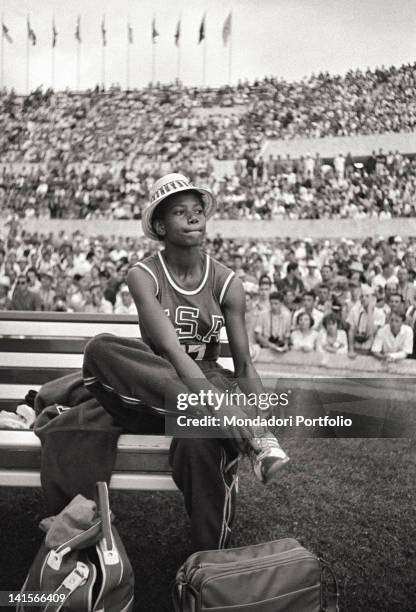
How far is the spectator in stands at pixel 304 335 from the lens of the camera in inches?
292

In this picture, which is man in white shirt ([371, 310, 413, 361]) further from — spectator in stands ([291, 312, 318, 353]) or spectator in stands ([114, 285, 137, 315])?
spectator in stands ([114, 285, 137, 315])

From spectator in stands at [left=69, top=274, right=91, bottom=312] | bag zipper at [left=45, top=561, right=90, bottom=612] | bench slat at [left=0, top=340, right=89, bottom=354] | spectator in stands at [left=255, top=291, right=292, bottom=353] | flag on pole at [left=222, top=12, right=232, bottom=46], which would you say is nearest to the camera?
bag zipper at [left=45, top=561, right=90, bottom=612]

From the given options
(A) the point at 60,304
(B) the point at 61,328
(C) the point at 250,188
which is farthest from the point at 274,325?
(C) the point at 250,188

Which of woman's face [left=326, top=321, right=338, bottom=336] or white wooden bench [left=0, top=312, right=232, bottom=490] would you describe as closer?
white wooden bench [left=0, top=312, right=232, bottom=490]

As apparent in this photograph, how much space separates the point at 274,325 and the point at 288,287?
6.07ft

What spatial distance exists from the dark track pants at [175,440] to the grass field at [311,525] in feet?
1.33

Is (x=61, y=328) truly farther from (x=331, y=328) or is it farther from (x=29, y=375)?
(x=331, y=328)

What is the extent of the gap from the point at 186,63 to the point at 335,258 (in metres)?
17.9

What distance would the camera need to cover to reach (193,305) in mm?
2170

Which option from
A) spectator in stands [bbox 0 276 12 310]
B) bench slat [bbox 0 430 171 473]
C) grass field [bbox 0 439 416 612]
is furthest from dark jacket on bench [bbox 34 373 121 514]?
spectator in stands [bbox 0 276 12 310]

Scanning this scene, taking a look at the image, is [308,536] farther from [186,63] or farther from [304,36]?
[186,63]

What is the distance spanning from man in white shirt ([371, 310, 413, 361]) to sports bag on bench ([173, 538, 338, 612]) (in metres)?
5.59

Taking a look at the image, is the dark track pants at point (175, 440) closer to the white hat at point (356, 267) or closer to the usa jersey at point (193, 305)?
the usa jersey at point (193, 305)

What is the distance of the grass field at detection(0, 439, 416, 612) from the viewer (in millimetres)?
2191
